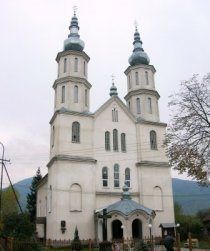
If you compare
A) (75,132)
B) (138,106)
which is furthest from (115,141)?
(138,106)

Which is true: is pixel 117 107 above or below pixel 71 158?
above

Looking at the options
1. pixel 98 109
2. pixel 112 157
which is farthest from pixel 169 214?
pixel 98 109

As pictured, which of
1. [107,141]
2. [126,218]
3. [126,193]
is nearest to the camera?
[126,218]

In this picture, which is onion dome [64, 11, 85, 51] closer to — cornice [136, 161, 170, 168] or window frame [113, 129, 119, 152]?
window frame [113, 129, 119, 152]

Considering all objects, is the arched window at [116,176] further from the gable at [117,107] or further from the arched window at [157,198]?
the gable at [117,107]

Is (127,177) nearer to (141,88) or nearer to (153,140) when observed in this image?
(153,140)

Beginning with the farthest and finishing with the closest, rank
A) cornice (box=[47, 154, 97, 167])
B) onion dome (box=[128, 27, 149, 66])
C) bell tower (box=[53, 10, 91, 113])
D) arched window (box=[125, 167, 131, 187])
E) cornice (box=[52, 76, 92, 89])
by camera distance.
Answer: onion dome (box=[128, 27, 149, 66]), cornice (box=[52, 76, 92, 89]), bell tower (box=[53, 10, 91, 113]), arched window (box=[125, 167, 131, 187]), cornice (box=[47, 154, 97, 167])

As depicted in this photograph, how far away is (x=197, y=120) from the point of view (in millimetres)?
23703

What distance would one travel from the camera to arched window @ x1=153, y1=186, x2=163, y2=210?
1630 inches

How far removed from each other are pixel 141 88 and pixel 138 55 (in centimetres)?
480

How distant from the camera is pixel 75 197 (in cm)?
3825

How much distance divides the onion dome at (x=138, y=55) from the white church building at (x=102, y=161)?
26 cm

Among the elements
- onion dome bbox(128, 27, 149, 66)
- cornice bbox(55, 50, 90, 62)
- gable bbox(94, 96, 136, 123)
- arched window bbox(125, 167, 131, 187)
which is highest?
onion dome bbox(128, 27, 149, 66)

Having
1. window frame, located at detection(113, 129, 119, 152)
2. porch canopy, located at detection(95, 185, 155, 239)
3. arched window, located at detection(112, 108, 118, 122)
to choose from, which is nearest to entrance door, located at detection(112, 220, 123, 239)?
porch canopy, located at detection(95, 185, 155, 239)
